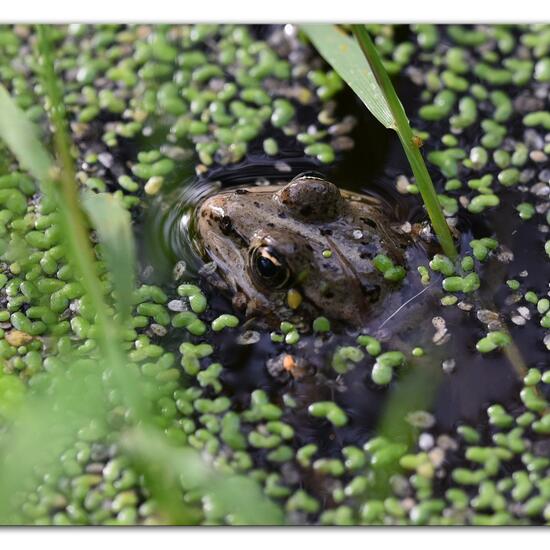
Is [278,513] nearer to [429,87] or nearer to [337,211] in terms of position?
[337,211]

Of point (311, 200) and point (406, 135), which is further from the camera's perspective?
point (311, 200)

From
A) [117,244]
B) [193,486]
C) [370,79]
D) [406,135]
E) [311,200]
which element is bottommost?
[193,486]

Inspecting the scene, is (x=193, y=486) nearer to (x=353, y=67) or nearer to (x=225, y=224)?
(x=225, y=224)

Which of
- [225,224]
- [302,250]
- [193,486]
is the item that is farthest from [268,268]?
[193,486]

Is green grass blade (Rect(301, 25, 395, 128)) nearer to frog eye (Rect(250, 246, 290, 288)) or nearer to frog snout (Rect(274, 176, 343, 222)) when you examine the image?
frog snout (Rect(274, 176, 343, 222))

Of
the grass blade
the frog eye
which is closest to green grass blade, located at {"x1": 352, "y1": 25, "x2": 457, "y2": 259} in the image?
the grass blade

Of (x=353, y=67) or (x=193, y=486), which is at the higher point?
(x=353, y=67)

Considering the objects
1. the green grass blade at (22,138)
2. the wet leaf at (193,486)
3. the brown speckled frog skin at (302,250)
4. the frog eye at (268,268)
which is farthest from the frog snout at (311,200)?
the green grass blade at (22,138)
